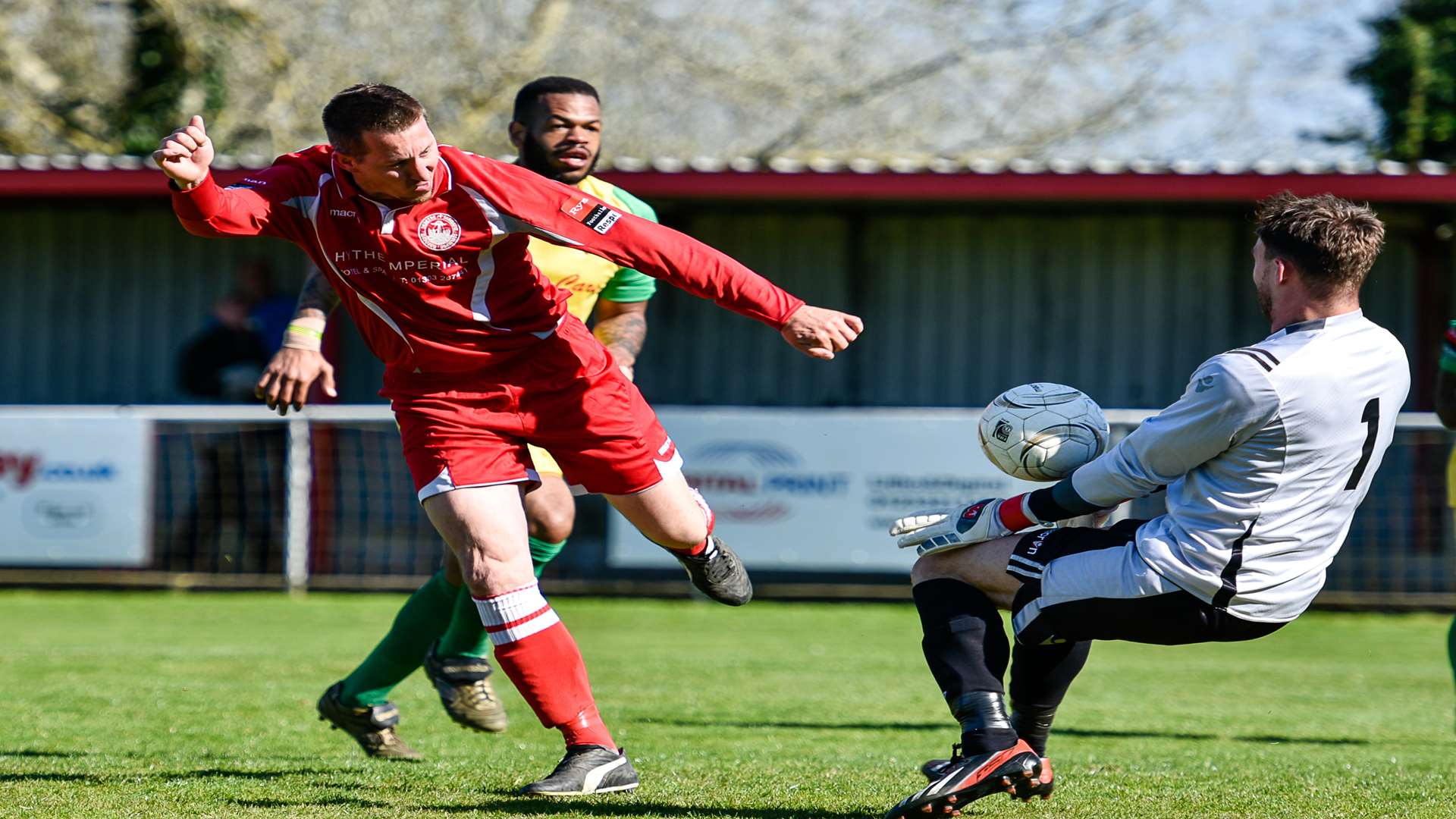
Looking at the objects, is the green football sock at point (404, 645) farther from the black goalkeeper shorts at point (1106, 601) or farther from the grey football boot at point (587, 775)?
the black goalkeeper shorts at point (1106, 601)

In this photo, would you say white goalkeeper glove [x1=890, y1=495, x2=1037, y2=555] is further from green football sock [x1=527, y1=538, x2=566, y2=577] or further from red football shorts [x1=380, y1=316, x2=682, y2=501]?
green football sock [x1=527, y1=538, x2=566, y2=577]

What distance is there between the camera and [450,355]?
174 inches

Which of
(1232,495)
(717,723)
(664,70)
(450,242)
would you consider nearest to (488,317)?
(450,242)

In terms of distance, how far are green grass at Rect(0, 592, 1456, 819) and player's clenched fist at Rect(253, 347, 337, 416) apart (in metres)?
1.07

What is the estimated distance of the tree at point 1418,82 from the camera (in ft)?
61.3

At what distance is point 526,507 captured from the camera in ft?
17.4

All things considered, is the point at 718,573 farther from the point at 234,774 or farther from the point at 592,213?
the point at 234,774

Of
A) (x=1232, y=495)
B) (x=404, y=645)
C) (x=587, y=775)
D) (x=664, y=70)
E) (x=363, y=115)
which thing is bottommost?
(x=587, y=775)

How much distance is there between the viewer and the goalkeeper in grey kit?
3.65m

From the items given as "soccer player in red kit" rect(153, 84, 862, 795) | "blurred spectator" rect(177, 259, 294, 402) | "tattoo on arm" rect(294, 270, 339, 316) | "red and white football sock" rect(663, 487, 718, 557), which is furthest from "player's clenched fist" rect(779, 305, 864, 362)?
"blurred spectator" rect(177, 259, 294, 402)

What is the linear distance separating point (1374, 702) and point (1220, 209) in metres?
6.71

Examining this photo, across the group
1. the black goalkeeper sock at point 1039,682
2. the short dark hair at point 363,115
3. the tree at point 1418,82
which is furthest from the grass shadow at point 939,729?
the tree at point 1418,82

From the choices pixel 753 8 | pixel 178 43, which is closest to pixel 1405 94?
pixel 753 8

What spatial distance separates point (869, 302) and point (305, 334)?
9681mm
